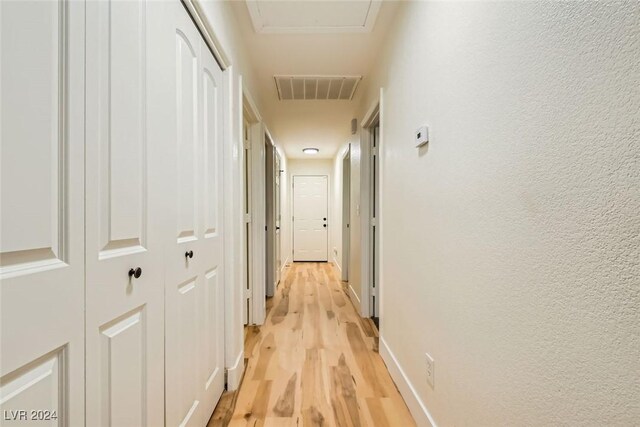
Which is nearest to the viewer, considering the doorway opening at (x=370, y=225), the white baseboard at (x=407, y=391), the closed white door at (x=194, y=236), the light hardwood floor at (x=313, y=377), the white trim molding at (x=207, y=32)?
the closed white door at (x=194, y=236)

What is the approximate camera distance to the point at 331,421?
5.17ft

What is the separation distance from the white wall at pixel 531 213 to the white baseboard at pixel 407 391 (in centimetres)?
→ 5

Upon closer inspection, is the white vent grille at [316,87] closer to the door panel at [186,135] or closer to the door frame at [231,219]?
the door frame at [231,219]

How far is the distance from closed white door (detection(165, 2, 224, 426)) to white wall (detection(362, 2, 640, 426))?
3.47ft

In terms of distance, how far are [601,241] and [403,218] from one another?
4.19 ft

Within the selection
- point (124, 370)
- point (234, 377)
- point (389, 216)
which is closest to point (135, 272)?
point (124, 370)

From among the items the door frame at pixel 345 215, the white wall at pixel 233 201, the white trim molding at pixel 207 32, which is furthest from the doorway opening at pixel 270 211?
the white trim molding at pixel 207 32

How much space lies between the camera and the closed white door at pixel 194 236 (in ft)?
3.85

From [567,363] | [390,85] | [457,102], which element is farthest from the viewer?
[390,85]

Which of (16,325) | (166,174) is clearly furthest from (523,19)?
(16,325)

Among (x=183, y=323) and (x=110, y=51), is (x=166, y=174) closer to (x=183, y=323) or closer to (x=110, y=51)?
(x=110, y=51)

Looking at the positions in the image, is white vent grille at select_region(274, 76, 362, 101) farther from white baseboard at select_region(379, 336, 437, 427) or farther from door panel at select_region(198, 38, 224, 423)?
white baseboard at select_region(379, 336, 437, 427)

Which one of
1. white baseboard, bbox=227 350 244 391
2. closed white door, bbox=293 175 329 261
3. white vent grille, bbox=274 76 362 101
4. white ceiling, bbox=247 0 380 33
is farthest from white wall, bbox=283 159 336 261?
white baseboard, bbox=227 350 244 391

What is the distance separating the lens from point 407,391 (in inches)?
66.7
